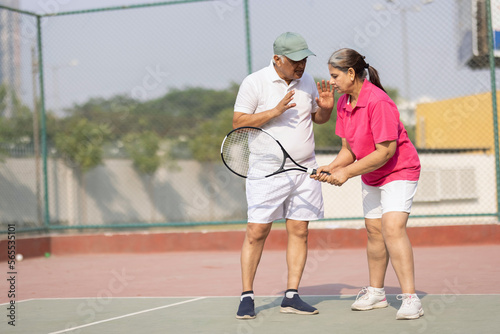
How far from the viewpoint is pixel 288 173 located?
482 centimetres

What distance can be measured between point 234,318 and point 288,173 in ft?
3.32

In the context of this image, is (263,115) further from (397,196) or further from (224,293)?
(224,293)

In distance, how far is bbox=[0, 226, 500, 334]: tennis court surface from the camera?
14.4ft

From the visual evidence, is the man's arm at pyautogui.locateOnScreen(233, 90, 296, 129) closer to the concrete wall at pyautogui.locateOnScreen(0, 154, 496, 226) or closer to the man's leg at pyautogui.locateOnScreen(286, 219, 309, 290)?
the man's leg at pyautogui.locateOnScreen(286, 219, 309, 290)

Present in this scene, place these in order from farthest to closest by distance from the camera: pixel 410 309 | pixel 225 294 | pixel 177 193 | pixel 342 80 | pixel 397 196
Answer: pixel 177 193
pixel 225 294
pixel 342 80
pixel 397 196
pixel 410 309

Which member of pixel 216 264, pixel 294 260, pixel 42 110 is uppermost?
pixel 42 110

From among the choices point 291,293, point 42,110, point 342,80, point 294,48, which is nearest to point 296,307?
point 291,293

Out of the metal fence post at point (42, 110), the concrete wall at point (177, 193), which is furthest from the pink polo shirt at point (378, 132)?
the concrete wall at point (177, 193)

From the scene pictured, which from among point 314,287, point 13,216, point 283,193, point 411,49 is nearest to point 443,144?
point 411,49

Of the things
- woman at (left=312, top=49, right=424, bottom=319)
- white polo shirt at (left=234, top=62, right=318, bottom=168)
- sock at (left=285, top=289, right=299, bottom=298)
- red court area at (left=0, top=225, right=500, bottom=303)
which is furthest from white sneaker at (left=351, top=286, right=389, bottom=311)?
white polo shirt at (left=234, top=62, right=318, bottom=168)

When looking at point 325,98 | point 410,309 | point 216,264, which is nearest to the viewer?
point 410,309

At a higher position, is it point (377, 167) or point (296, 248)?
point (377, 167)

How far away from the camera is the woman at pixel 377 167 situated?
14.4 feet

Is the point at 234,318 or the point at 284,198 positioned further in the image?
the point at 284,198
